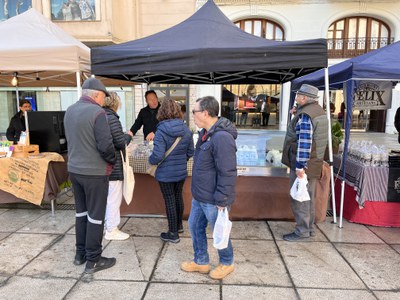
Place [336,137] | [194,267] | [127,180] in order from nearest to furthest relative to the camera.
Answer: [194,267], [127,180], [336,137]

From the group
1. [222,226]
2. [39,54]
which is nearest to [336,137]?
[222,226]

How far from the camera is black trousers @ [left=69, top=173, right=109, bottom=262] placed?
284cm

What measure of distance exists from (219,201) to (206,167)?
0.29m

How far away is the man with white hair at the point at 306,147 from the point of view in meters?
3.43

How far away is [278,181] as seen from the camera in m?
4.27

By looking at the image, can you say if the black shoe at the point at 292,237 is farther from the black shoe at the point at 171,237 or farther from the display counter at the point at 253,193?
the black shoe at the point at 171,237

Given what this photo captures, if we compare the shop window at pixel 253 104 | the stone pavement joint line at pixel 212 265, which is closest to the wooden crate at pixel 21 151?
the stone pavement joint line at pixel 212 265

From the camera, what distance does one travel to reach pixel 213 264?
10.5 ft

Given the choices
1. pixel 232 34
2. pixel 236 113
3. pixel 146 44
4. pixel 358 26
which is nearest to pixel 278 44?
pixel 232 34

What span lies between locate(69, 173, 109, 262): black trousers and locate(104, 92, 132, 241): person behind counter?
1.45 feet

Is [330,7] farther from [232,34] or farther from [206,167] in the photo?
[206,167]

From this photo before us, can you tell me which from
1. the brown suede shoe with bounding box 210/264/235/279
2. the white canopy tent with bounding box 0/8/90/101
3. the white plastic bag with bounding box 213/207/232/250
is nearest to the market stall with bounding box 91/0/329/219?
the white canopy tent with bounding box 0/8/90/101

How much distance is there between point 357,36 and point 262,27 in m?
4.24

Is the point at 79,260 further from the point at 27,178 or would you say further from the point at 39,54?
the point at 39,54
